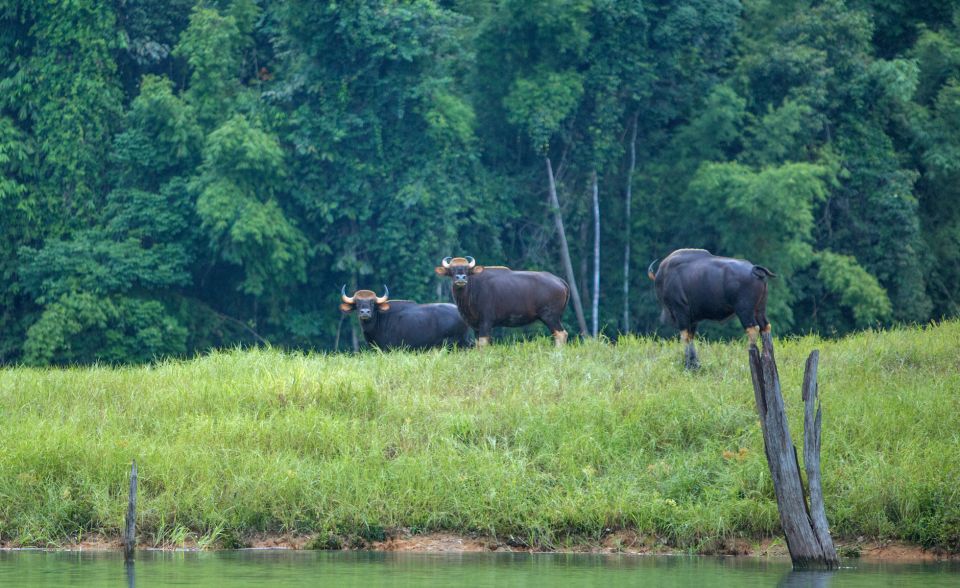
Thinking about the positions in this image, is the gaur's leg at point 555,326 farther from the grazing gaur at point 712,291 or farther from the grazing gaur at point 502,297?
the grazing gaur at point 712,291

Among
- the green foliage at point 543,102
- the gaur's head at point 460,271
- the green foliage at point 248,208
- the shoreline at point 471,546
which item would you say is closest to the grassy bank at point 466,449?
the shoreline at point 471,546

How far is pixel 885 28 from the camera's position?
36.0 meters

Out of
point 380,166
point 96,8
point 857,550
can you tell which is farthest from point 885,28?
point 857,550

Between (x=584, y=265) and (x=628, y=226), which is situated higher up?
(x=628, y=226)

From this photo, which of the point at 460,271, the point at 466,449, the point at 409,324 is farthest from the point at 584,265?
the point at 466,449

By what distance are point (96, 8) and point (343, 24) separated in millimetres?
5285

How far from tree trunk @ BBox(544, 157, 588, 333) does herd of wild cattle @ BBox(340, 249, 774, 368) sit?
1127 centimetres

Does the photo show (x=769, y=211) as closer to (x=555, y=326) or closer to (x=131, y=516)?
(x=555, y=326)

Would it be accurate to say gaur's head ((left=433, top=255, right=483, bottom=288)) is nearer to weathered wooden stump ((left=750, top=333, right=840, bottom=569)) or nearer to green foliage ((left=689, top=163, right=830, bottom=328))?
weathered wooden stump ((left=750, top=333, right=840, bottom=569))

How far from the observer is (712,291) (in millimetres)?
19094

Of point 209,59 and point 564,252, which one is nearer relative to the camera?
point 209,59

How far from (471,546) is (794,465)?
3484mm

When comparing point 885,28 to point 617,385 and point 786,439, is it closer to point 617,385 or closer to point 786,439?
point 617,385

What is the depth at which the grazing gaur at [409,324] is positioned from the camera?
2211 centimetres
